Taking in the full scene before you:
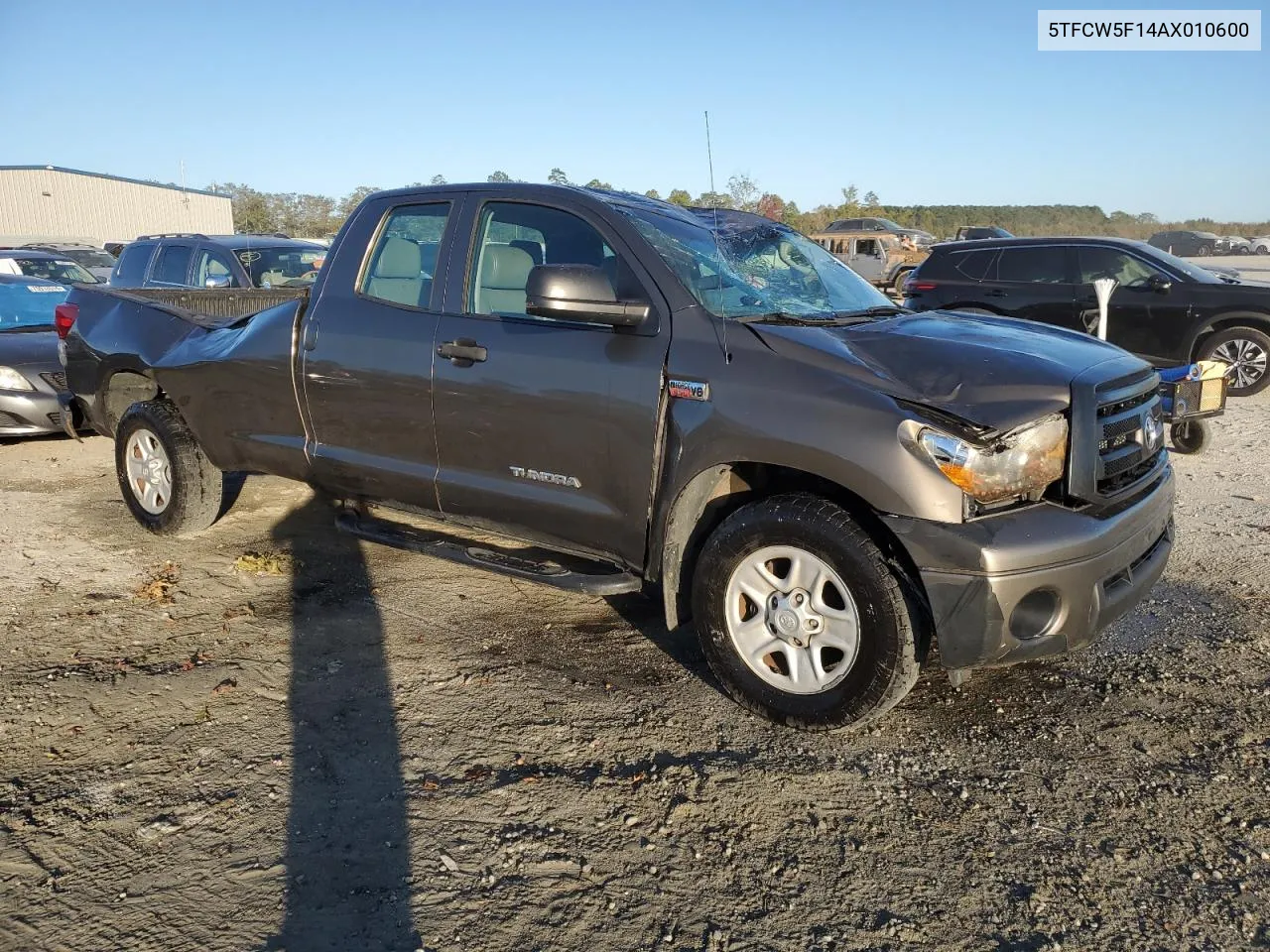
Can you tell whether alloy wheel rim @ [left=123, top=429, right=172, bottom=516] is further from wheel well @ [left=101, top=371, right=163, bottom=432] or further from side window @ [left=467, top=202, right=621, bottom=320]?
side window @ [left=467, top=202, right=621, bottom=320]

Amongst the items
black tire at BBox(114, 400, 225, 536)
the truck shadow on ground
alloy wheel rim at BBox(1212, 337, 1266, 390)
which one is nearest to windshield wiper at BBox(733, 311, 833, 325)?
the truck shadow on ground

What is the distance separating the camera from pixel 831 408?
3.13m

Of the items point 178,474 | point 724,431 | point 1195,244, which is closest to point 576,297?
point 724,431

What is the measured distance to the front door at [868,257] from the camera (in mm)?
25391

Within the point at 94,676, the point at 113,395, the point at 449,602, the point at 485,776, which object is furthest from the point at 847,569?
the point at 113,395

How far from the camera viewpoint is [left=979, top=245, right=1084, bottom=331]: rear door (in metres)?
10.5

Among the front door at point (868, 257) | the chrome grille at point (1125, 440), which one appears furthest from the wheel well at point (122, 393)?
the front door at point (868, 257)

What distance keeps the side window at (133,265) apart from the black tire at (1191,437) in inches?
402

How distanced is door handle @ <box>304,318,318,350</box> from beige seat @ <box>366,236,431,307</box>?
336 millimetres

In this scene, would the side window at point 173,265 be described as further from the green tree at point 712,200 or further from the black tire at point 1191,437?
the black tire at point 1191,437

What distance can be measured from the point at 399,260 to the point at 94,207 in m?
56.6

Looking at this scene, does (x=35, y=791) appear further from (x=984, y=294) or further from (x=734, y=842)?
(x=984, y=294)

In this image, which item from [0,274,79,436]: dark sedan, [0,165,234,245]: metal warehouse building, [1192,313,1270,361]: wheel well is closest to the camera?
[0,274,79,436]: dark sedan

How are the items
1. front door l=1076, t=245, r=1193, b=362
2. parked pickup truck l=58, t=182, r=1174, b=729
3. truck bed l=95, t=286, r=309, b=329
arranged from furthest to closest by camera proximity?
front door l=1076, t=245, r=1193, b=362, truck bed l=95, t=286, r=309, b=329, parked pickup truck l=58, t=182, r=1174, b=729
